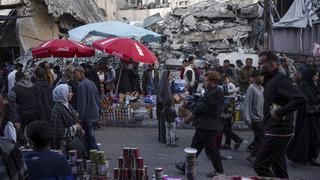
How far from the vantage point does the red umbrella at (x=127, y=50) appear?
27.7 ft

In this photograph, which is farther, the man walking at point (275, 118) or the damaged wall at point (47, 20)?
the damaged wall at point (47, 20)

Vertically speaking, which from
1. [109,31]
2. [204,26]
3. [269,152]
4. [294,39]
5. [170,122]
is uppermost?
[204,26]

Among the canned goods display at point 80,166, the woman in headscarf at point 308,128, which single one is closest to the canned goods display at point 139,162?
the canned goods display at point 80,166

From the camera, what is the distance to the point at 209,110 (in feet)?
16.4

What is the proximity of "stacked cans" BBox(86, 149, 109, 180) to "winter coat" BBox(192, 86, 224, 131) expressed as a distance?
1.78 m

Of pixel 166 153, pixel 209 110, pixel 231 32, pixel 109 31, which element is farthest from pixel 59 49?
pixel 231 32

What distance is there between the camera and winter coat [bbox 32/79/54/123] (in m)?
6.27

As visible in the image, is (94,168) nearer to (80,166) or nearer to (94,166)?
(94,166)

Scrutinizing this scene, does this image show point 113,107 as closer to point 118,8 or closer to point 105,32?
point 105,32

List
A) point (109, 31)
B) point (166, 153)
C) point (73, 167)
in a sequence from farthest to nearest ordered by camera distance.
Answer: point (109, 31), point (166, 153), point (73, 167)

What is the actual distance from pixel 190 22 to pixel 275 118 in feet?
61.9

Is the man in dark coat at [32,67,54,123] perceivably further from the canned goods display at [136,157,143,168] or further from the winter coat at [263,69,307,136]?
the winter coat at [263,69,307,136]

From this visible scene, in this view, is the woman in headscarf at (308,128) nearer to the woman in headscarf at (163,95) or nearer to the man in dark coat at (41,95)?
the woman in headscarf at (163,95)

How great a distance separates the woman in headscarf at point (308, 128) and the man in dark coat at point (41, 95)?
494 cm
